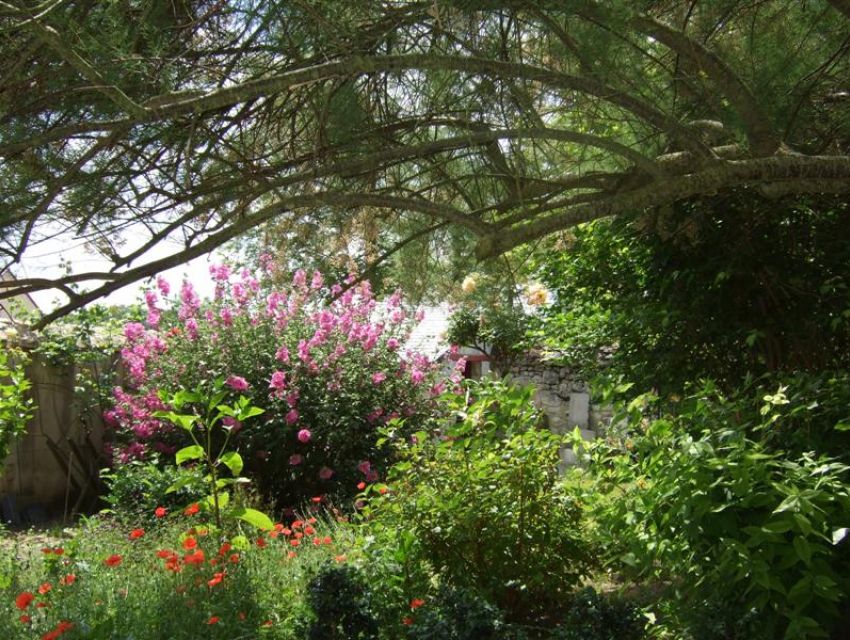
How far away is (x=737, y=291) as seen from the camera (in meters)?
4.44

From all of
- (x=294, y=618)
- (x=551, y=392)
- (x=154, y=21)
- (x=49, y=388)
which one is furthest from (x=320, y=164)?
(x=551, y=392)

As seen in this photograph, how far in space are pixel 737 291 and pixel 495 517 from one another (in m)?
1.80

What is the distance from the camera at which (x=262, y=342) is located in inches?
263

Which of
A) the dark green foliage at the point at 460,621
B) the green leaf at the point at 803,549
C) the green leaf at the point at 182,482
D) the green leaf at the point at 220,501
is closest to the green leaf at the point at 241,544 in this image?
the green leaf at the point at 220,501

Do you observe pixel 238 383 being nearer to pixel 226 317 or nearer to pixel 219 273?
pixel 226 317

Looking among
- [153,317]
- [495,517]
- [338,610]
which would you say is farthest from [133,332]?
[338,610]

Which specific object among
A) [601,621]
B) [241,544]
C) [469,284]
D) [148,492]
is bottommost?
[601,621]

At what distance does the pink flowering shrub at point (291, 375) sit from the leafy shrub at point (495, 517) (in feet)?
7.08

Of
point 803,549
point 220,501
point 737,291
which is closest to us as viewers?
point 803,549

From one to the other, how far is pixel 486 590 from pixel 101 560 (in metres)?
2.00

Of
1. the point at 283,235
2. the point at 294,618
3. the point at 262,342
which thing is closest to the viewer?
the point at 294,618

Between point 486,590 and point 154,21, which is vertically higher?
point 154,21

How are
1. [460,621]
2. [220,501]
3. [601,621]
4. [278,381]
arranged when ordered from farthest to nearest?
[278,381], [220,501], [460,621], [601,621]

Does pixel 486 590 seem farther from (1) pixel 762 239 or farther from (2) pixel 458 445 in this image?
(1) pixel 762 239
